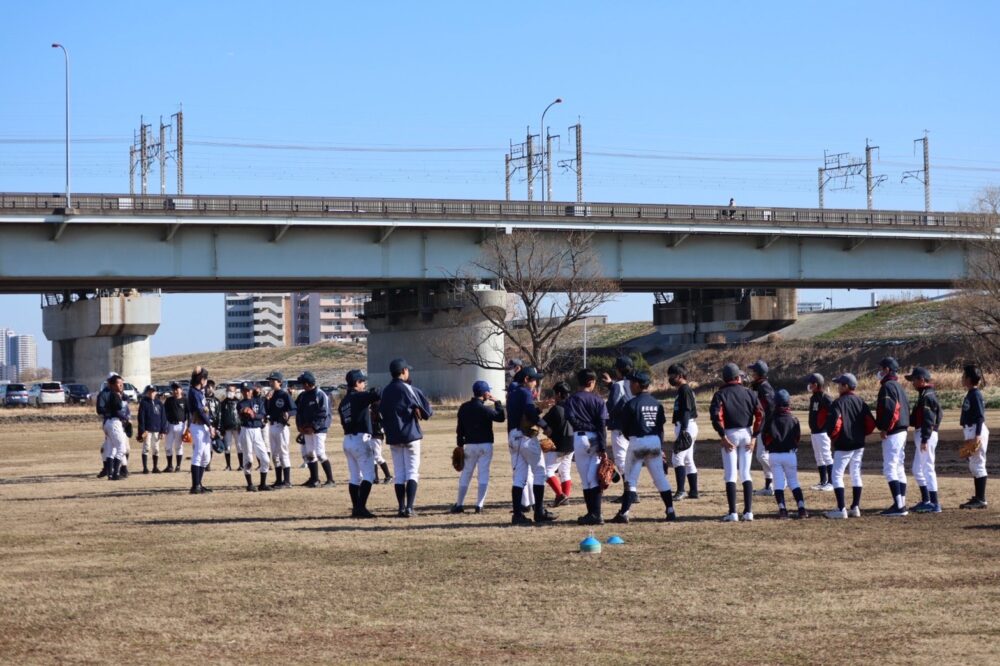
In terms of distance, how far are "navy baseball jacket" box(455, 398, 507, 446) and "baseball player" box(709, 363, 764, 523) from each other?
9.11ft

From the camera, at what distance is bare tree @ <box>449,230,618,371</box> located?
59062 mm

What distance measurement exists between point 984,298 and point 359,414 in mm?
46942

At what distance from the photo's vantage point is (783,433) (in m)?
16.5

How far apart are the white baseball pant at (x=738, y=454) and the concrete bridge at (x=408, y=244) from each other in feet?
132

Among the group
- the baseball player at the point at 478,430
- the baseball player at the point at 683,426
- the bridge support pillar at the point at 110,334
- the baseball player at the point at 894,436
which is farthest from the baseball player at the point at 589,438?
the bridge support pillar at the point at 110,334

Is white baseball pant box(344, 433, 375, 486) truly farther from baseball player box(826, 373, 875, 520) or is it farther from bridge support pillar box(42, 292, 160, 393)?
bridge support pillar box(42, 292, 160, 393)

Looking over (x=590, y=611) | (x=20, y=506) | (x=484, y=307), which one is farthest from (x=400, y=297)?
(x=590, y=611)

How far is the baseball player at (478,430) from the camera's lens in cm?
1680

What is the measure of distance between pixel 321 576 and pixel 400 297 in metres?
53.2

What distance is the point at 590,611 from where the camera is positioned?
10422mm

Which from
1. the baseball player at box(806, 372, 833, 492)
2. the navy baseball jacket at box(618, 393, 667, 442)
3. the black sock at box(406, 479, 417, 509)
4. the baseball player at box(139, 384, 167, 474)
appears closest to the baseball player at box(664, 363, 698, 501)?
the navy baseball jacket at box(618, 393, 667, 442)

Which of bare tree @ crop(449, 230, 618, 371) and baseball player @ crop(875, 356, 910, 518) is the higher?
bare tree @ crop(449, 230, 618, 371)

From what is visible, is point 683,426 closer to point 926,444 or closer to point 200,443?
point 926,444

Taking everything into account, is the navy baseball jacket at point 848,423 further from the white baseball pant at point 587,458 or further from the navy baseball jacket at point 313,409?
the navy baseball jacket at point 313,409
